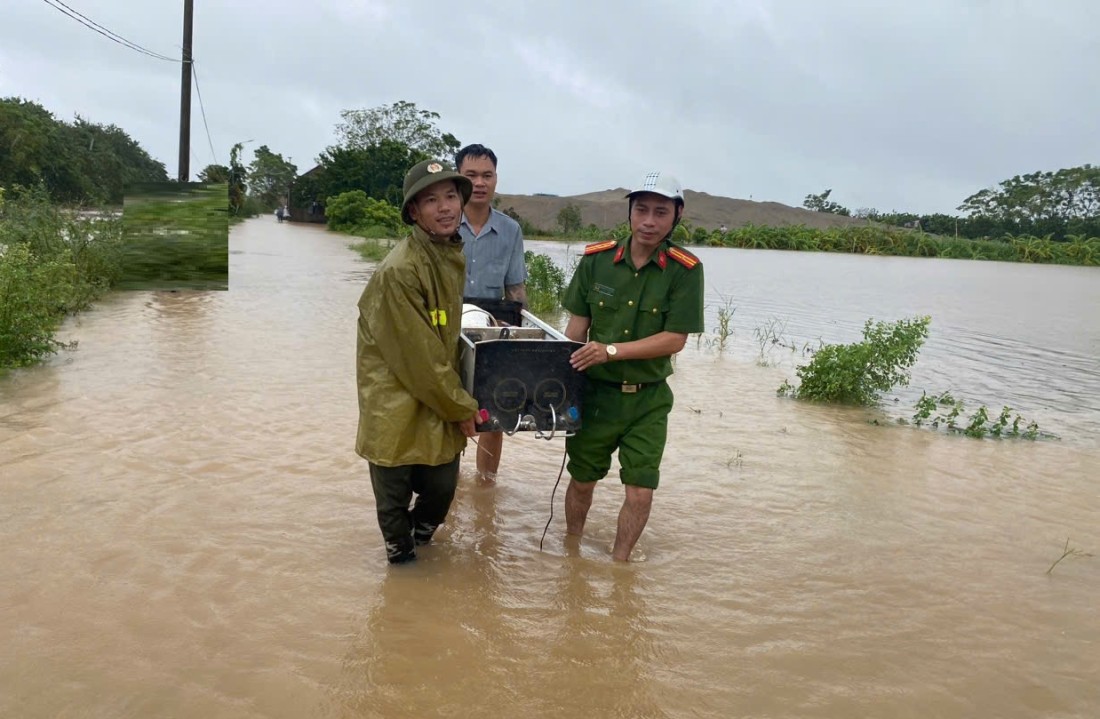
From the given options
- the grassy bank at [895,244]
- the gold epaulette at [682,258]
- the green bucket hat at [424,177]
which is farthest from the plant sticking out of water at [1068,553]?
the grassy bank at [895,244]

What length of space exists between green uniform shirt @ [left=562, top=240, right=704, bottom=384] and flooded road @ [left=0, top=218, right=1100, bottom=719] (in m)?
1.03

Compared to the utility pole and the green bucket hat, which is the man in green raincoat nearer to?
the green bucket hat

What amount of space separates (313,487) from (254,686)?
225cm

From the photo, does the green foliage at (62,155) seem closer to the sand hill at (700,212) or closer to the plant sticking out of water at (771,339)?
the plant sticking out of water at (771,339)

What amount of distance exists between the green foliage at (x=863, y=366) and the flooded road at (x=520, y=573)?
1.96ft

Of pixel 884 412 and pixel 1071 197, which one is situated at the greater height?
pixel 1071 197

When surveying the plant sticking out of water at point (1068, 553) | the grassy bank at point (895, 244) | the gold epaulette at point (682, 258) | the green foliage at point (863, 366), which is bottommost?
the plant sticking out of water at point (1068, 553)

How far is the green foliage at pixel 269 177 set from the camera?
8504 centimetres

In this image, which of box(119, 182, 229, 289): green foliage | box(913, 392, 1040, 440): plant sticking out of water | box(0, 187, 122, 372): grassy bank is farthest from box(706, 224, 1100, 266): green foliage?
box(913, 392, 1040, 440): plant sticking out of water

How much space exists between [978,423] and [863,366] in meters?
1.22

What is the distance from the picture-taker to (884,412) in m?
8.54

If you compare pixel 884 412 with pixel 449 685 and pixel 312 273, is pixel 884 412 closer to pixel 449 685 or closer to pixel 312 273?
pixel 449 685

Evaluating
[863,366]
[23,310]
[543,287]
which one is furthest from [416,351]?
[543,287]

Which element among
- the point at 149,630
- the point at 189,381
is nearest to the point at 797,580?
the point at 149,630
